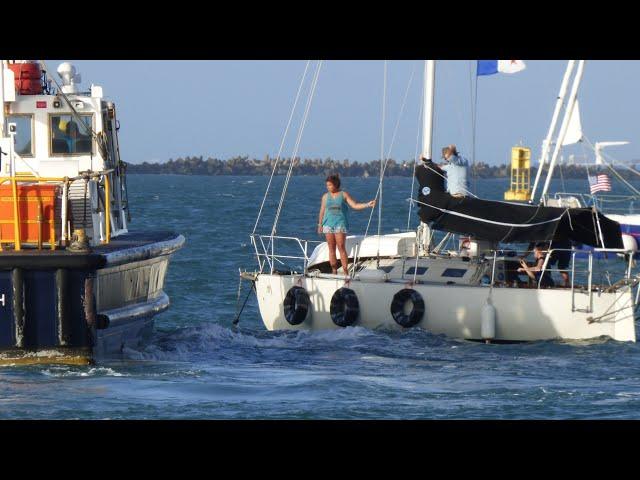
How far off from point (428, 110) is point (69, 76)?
6098 mm

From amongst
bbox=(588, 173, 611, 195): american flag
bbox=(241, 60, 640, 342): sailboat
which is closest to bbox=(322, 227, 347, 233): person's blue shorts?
bbox=(241, 60, 640, 342): sailboat

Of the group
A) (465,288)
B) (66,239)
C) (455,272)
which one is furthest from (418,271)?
(66,239)

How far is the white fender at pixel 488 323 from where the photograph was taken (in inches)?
602

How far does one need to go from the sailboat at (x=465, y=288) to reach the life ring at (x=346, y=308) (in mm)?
14

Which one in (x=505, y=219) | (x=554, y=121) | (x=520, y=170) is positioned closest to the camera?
(x=505, y=219)

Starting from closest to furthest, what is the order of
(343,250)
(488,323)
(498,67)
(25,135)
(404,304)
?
1. (25,135)
2. (488,323)
3. (404,304)
4. (343,250)
5. (498,67)

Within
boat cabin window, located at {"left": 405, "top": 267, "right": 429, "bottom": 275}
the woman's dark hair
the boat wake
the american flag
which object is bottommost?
the boat wake

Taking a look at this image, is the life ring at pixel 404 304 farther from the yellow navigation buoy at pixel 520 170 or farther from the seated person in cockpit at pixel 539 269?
the yellow navigation buoy at pixel 520 170

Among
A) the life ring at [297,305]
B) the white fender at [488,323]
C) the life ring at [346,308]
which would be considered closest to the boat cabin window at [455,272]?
the white fender at [488,323]

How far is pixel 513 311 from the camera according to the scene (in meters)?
15.4

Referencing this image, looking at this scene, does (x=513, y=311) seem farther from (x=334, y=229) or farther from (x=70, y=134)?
(x=70, y=134)

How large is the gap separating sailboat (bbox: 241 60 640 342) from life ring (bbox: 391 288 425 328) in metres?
0.01

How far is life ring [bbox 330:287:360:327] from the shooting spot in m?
16.1

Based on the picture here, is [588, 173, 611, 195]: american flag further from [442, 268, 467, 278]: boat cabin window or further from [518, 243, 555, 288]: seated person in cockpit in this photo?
[442, 268, 467, 278]: boat cabin window
